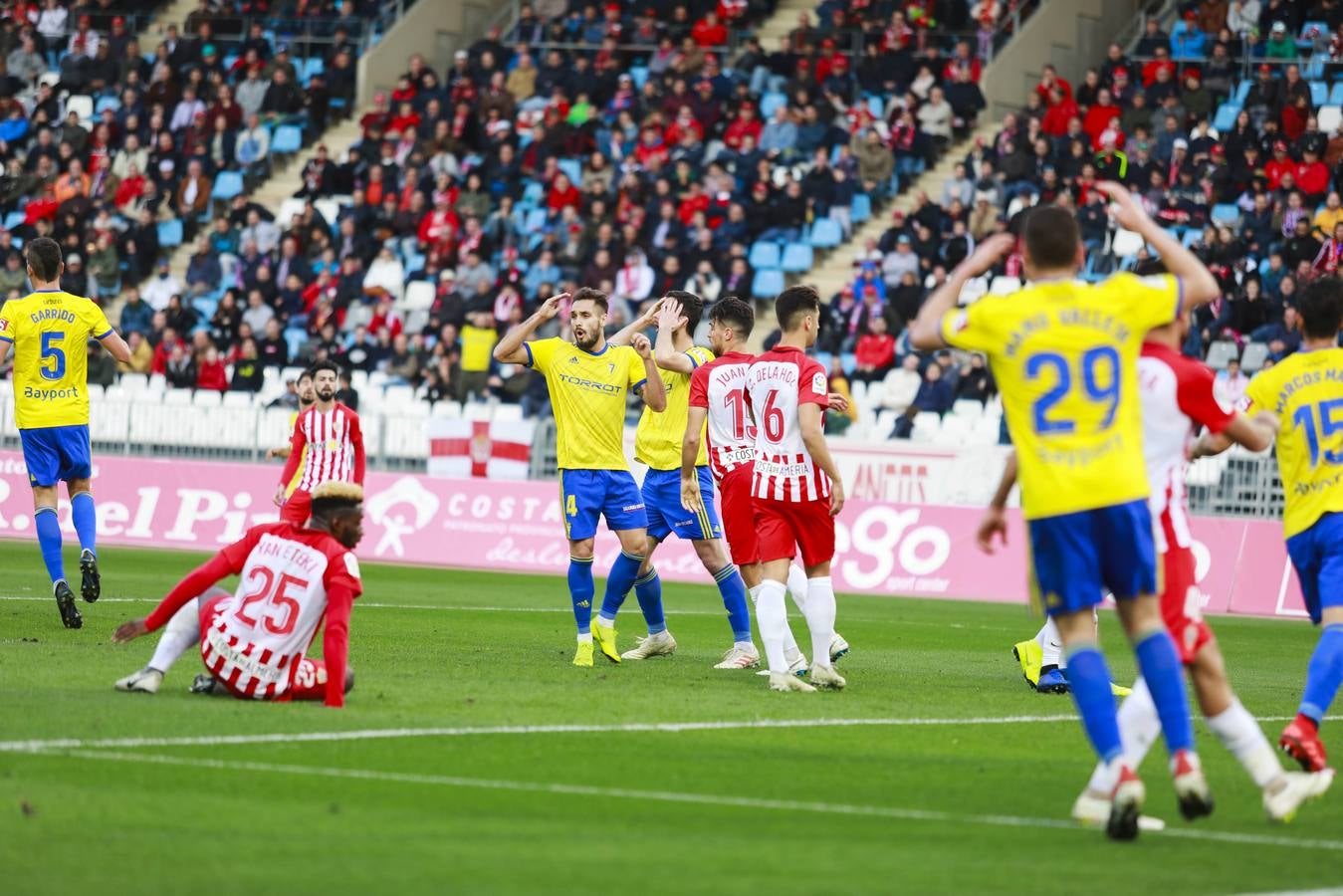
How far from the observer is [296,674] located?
9.73m

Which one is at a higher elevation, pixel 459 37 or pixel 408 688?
pixel 459 37

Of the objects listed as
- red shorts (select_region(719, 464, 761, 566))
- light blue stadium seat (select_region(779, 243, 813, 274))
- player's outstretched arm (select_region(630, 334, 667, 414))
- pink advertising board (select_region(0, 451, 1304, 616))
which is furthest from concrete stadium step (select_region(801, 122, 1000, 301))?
red shorts (select_region(719, 464, 761, 566))

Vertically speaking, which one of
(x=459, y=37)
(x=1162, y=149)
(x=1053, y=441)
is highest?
(x=459, y=37)

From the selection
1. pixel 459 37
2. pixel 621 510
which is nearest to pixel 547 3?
pixel 459 37

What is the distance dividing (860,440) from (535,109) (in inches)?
514

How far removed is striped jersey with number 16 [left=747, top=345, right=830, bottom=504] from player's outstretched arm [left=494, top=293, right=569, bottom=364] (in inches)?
51.7

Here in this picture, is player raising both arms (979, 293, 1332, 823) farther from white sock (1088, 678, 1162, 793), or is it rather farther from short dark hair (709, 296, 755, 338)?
short dark hair (709, 296, 755, 338)

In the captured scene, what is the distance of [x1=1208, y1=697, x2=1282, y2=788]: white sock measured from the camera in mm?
7355

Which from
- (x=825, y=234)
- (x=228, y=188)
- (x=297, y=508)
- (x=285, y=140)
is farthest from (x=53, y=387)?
(x=285, y=140)

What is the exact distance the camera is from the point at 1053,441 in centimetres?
718

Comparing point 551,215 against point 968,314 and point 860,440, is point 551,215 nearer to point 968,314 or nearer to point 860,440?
point 860,440

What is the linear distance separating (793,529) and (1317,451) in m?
3.41

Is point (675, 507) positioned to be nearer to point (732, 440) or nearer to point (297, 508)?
point (732, 440)

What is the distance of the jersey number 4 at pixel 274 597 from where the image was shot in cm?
938
